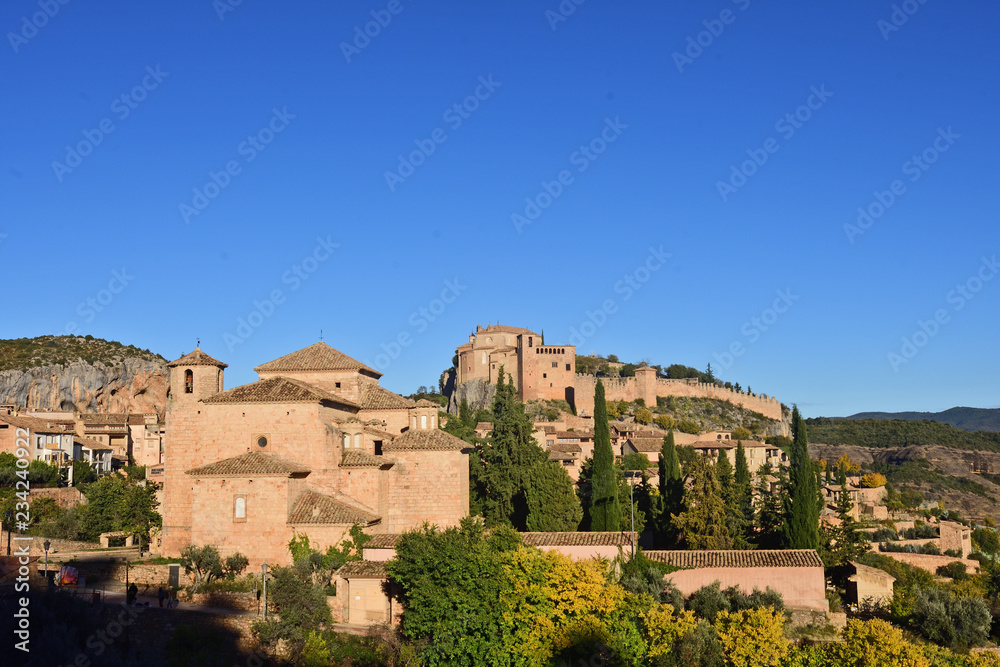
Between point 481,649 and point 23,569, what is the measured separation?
430 inches

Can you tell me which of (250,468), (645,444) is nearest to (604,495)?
Answer: (250,468)

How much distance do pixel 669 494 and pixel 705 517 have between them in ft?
19.8

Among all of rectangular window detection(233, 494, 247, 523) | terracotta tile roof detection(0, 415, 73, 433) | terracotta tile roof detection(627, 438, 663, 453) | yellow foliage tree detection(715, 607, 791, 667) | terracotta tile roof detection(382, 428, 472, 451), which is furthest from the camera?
terracotta tile roof detection(627, 438, 663, 453)

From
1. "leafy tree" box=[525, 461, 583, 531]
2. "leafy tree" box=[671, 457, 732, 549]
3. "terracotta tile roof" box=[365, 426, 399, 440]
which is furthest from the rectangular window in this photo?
"leafy tree" box=[671, 457, 732, 549]

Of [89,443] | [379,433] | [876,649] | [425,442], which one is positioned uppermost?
[89,443]

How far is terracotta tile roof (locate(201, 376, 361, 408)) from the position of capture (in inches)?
1033

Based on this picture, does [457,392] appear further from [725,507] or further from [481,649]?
[481,649]

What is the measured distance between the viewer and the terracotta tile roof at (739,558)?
81.1 ft

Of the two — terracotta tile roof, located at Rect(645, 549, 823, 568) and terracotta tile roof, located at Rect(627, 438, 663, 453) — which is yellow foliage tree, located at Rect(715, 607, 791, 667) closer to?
terracotta tile roof, located at Rect(645, 549, 823, 568)

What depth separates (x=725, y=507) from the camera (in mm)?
30094

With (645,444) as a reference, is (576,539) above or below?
below

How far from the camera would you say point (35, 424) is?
4569cm

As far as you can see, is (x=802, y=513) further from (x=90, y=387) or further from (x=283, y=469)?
(x=90, y=387)

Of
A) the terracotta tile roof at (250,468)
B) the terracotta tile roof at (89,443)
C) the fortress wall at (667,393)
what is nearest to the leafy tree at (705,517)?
the terracotta tile roof at (250,468)
